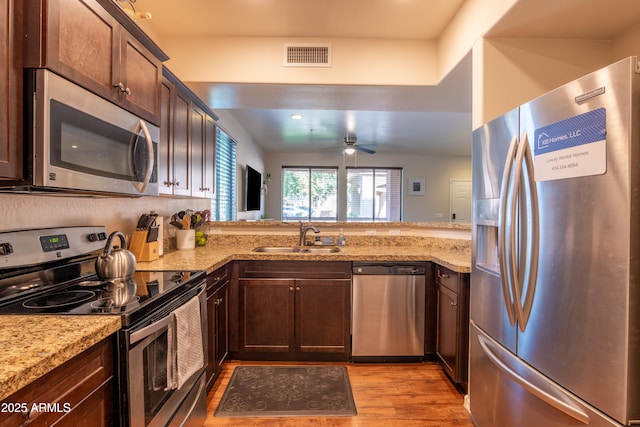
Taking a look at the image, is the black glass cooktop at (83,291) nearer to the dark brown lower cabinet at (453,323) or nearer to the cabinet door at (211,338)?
the cabinet door at (211,338)

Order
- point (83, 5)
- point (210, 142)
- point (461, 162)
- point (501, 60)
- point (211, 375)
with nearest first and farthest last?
point (83, 5), point (501, 60), point (211, 375), point (210, 142), point (461, 162)

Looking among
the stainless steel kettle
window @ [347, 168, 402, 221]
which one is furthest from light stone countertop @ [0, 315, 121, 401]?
window @ [347, 168, 402, 221]

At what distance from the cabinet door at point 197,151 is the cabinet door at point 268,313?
33.4 inches

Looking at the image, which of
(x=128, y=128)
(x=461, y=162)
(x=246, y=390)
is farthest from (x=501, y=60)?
(x=461, y=162)

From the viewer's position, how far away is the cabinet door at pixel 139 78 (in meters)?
1.53

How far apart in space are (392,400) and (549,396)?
1.14 m

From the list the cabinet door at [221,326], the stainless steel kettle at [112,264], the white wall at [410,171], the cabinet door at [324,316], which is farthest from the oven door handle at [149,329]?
the white wall at [410,171]

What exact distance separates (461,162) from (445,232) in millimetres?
5617

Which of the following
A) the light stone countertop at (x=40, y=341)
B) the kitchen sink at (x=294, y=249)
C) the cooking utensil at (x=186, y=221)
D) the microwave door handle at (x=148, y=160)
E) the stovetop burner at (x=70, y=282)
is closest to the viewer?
the light stone countertop at (x=40, y=341)

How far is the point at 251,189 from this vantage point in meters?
5.64

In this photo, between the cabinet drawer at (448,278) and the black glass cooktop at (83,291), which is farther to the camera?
the cabinet drawer at (448,278)

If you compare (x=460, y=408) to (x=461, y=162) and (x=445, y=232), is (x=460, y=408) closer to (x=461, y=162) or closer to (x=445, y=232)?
(x=445, y=232)

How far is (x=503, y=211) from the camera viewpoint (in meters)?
1.42

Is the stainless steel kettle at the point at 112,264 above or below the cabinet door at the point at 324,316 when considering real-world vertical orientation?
above
